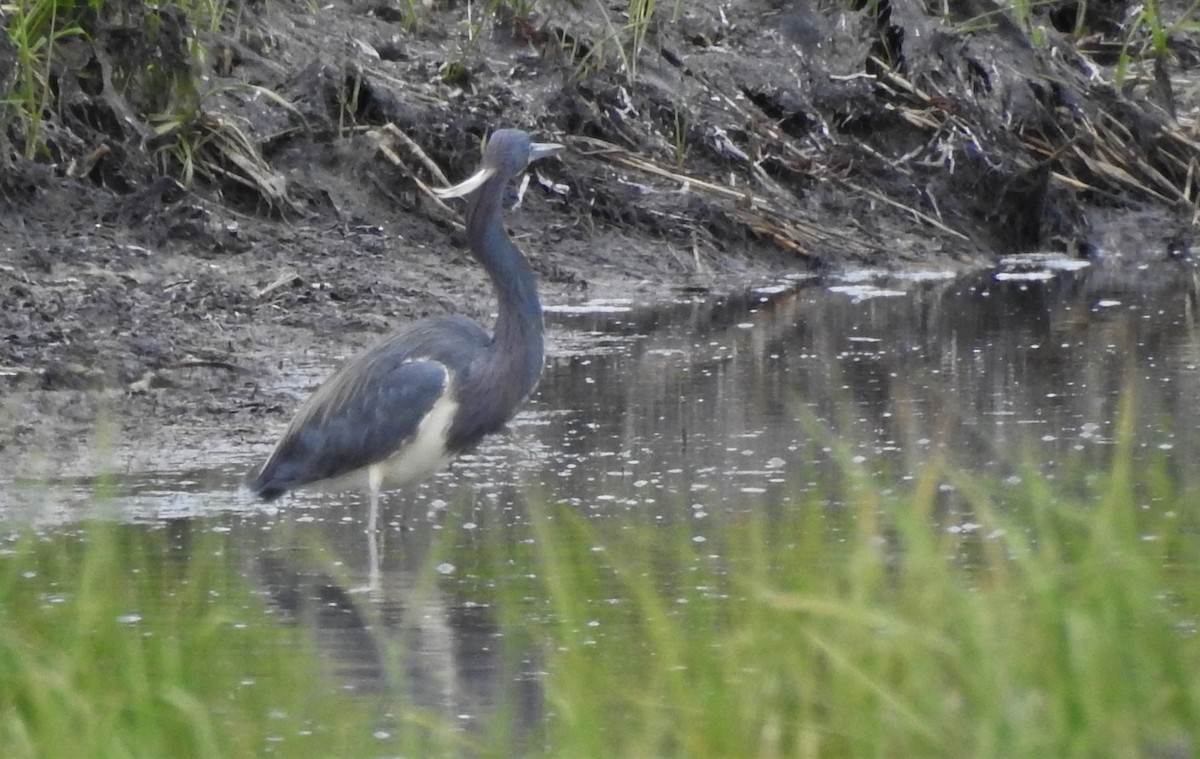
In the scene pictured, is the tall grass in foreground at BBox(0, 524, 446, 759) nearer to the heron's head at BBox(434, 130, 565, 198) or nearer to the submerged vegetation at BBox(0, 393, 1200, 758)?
the submerged vegetation at BBox(0, 393, 1200, 758)

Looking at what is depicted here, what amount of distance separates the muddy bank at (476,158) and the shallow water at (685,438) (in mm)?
539

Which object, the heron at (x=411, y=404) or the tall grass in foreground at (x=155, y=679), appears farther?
the heron at (x=411, y=404)

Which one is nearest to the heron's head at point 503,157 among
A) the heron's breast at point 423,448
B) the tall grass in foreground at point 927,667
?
the heron's breast at point 423,448

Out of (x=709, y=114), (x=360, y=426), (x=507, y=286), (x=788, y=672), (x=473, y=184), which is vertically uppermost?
(x=709, y=114)

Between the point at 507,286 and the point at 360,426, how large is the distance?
0.70m

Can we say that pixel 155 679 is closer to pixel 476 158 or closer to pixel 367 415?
pixel 367 415

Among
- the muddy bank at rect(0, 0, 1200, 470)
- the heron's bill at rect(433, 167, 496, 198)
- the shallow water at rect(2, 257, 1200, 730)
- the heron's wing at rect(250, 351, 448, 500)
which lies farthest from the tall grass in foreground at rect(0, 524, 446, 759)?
the muddy bank at rect(0, 0, 1200, 470)

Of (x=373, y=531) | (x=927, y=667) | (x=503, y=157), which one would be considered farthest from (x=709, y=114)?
(x=927, y=667)

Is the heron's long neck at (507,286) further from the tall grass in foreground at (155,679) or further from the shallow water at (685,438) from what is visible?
the tall grass in foreground at (155,679)

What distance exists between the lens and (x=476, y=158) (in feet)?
34.3

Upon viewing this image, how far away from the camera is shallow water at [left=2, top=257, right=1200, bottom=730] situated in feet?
16.2

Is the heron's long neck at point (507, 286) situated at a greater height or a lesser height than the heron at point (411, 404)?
greater

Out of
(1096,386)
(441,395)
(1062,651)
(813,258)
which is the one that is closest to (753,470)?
(441,395)

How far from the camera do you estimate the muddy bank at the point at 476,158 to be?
8.03m
